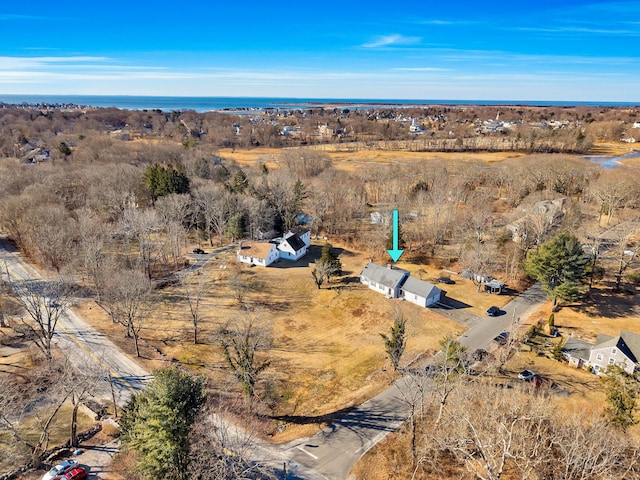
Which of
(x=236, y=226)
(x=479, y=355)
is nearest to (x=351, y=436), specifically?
(x=479, y=355)

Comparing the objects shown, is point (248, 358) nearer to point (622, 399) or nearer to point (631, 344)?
point (622, 399)

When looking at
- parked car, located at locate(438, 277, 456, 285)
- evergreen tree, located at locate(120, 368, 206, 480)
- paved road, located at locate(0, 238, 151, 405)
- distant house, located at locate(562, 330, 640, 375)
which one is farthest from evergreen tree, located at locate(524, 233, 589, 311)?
paved road, located at locate(0, 238, 151, 405)

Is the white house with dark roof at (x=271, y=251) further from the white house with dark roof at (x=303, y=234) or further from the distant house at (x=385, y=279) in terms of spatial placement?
the distant house at (x=385, y=279)

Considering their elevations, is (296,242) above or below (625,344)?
above

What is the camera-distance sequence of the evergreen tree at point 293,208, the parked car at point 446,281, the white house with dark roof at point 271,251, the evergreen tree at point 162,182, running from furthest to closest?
the evergreen tree at point 162,182 < the evergreen tree at point 293,208 < the white house with dark roof at point 271,251 < the parked car at point 446,281

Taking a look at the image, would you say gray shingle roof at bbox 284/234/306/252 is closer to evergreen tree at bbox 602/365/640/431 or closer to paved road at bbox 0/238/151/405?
paved road at bbox 0/238/151/405

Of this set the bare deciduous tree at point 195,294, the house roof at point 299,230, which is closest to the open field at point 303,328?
the bare deciduous tree at point 195,294
